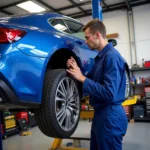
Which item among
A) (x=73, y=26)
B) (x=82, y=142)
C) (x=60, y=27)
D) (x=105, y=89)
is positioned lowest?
(x=82, y=142)

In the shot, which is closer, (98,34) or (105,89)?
(105,89)

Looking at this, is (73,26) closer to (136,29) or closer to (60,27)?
(60,27)

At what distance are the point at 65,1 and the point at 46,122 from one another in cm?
587

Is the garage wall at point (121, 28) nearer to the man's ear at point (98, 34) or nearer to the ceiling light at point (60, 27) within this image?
the ceiling light at point (60, 27)

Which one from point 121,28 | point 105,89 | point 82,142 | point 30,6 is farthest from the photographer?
point 121,28

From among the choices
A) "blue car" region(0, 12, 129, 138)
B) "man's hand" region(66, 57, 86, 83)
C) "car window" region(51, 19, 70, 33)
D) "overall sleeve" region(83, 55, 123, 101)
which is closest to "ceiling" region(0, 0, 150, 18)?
"car window" region(51, 19, 70, 33)

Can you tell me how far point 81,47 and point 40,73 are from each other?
87cm

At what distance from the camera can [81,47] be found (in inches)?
92.0

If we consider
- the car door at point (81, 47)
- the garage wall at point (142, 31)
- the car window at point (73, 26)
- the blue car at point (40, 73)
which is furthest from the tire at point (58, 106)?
the garage wall at point (142, 31)

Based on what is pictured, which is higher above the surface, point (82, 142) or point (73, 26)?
point (73, 26)

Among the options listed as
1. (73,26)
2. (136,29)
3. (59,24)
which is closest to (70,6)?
(136,29)

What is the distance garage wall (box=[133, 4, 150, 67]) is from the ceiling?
0.85ft

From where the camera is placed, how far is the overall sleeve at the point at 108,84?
5.57 ft

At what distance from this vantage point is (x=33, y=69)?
1547mm
